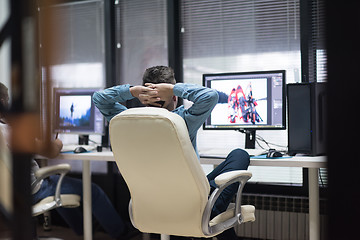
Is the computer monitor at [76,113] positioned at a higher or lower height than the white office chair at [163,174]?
higher

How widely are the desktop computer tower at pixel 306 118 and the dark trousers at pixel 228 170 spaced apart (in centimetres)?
36

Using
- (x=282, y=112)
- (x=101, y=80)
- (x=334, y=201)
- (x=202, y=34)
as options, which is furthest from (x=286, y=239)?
(x=334, y=201)

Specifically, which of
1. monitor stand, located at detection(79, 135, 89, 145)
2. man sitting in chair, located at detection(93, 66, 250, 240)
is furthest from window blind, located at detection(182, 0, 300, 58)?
man sitting in chair, located at detection(93, 66, 250, 240)

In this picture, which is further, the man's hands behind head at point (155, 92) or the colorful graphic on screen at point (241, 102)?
the colorful graphic on screen at point (241, 102)

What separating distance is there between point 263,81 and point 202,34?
89 cm

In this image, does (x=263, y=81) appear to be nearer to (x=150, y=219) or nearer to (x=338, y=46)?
(x=150, y=219)

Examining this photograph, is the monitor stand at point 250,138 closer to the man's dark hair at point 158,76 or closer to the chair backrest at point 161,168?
the man's dark hair at point 158,76

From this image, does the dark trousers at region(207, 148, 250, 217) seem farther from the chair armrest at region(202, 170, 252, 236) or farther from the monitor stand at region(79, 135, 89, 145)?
the monitor stand at region(79, 135, 89, 145)

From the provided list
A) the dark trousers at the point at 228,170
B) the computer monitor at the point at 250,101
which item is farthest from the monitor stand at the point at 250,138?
the dark trousers at the point at 228,170

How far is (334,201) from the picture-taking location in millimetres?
477

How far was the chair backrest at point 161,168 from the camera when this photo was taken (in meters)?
1.69

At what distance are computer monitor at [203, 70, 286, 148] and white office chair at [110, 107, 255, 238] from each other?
819 millimetres

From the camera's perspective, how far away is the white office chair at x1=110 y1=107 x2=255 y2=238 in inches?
66.6

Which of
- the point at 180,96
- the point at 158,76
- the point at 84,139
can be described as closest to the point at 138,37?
the point at 84,139
